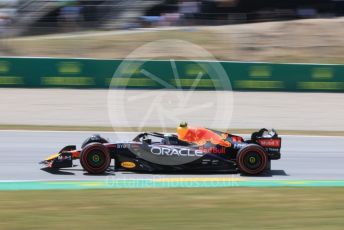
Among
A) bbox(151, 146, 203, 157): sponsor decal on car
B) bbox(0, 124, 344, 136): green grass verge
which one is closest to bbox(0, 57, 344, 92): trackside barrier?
bbox(0, 124, 344, 136): green grass verge

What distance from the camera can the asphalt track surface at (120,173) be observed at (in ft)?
33.9

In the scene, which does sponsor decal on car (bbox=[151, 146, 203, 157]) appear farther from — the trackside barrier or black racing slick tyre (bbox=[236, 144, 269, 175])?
the trackside barrier

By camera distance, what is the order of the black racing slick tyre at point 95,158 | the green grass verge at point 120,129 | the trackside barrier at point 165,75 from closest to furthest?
the black racing slick tyre at point 95,158 → the green grass verge at point 120,129 → the trackside barrier at point 165,75

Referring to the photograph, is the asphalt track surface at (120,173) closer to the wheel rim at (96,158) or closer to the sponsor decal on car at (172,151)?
the wheel rim at (96,158)

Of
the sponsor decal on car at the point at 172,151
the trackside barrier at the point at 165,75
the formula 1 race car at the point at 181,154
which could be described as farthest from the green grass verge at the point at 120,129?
the sponsor decal on car at the point at 172,151

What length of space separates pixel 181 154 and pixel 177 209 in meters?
2.74

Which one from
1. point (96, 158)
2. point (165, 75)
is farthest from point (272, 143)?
point (165, 75)

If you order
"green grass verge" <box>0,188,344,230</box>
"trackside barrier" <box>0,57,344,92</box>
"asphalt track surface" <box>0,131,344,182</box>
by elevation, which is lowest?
"green grass verge" <box>0,188,344,230</box>

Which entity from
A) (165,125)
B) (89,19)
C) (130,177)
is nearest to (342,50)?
(89,19)

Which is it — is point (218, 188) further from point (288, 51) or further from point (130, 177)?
point (288, 51)

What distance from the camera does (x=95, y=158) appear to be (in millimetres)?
10227

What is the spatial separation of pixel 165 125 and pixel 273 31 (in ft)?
49.7

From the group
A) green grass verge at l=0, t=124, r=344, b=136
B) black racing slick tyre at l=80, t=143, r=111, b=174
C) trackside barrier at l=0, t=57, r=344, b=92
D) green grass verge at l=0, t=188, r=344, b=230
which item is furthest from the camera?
trackside barrier at l=0, t=57, r=344, b=92

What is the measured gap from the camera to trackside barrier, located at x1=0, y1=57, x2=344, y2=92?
2259 cm
